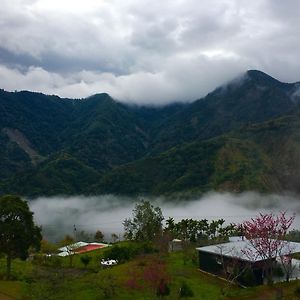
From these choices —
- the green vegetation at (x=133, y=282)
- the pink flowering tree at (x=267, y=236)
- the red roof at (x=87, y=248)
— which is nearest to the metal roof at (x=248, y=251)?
the pink flowering tree at (x=267, y=236)

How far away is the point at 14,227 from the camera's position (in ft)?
133

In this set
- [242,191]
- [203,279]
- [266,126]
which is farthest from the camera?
[266,126]

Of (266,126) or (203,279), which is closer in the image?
(203,279)

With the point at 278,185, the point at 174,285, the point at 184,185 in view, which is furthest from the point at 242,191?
the point at 174,285

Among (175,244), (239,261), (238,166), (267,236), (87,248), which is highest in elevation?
(238,166)

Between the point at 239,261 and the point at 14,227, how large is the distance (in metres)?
21.9

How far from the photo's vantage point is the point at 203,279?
44594 millimetres

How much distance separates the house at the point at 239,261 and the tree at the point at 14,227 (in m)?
19.3

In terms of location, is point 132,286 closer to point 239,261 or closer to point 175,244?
point 239,261

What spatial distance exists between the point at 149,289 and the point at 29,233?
1319cm

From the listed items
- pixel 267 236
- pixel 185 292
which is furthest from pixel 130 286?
pixel 267 236

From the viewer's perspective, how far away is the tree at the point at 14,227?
40.6 m

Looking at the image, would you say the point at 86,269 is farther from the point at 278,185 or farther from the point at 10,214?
the point at 278,185

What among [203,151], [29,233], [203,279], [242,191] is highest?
[203,151]
